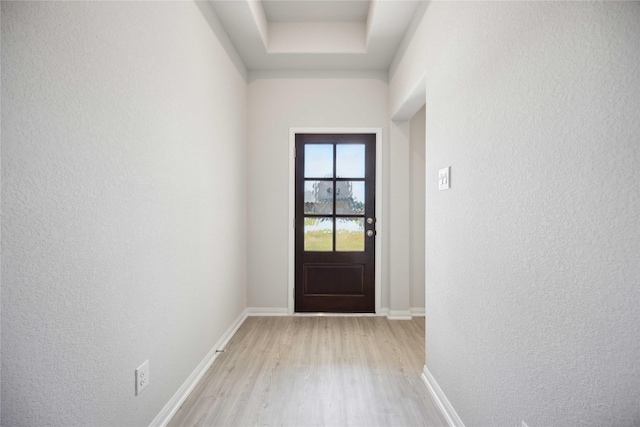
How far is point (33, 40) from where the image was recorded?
38.5 inches

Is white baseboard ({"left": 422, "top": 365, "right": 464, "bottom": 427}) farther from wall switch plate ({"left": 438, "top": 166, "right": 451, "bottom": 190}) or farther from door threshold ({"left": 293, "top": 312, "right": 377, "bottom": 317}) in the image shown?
door threshold ({"left": 293, "top": 312, "right": 377, "bottom": 317})

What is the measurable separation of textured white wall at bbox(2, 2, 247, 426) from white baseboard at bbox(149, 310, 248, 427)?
2.0 inches

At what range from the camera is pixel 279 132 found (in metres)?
3.52

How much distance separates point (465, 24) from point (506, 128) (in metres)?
0.72

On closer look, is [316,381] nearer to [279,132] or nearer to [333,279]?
[333,279]

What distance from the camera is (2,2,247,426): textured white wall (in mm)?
939

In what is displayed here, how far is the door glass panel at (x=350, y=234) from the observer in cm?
354

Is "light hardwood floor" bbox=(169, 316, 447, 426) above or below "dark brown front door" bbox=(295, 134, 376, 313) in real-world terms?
below

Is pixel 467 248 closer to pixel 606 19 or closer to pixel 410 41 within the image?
pixel 606 19

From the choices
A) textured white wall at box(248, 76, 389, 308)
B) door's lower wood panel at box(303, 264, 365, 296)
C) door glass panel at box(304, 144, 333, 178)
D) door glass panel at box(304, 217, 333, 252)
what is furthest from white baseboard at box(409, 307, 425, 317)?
door glass panel at box(304, 144, 333, 178)

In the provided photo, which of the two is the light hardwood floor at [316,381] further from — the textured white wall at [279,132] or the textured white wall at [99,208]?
the textured white wall at [279,132]

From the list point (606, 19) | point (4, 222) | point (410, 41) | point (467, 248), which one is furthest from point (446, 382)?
point (410, 41)

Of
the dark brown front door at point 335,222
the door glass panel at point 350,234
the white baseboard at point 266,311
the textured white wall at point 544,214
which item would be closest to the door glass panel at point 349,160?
the dark brown front door at point 335,222

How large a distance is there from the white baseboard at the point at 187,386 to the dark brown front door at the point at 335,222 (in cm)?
109
